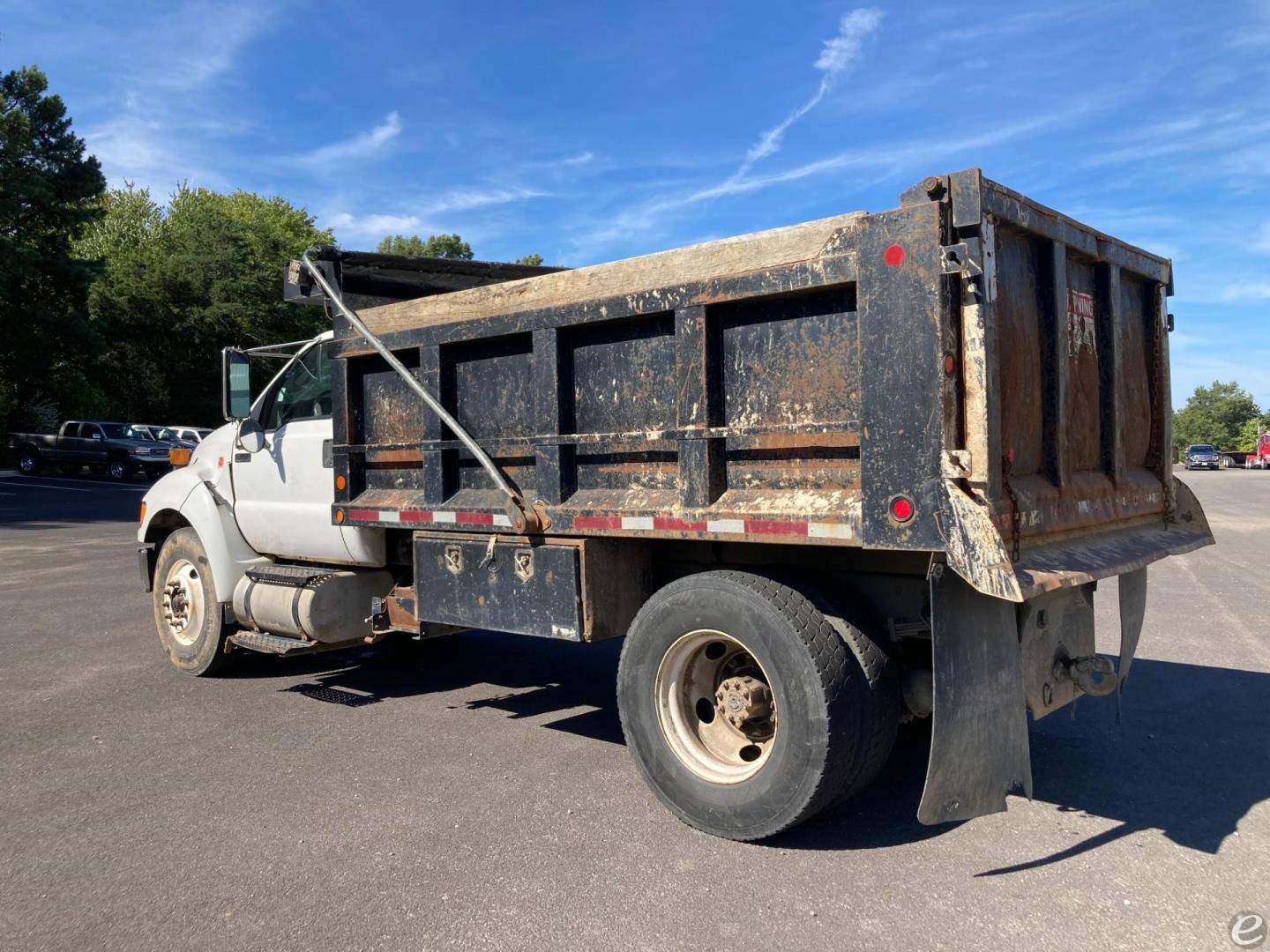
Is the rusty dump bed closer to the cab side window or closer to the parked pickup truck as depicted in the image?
the cab side window

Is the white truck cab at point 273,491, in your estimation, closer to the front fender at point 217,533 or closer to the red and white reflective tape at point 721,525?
the front fender at point 217,533

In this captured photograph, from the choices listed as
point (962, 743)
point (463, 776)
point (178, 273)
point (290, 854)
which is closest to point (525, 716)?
point (463, 776)

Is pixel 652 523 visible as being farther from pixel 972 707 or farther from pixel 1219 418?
pixel 1219 418

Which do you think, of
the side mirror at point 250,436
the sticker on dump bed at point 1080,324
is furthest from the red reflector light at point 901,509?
the side mirror at point 250,436

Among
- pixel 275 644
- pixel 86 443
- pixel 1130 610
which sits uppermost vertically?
pixel 86 443

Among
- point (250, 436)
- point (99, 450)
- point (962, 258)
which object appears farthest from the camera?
point (99, 450)

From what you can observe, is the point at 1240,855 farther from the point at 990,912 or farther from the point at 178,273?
the point at 178,273

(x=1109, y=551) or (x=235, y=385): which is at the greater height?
(x=235, y=385)

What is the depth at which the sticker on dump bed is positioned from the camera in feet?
13.9

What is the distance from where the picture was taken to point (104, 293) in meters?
38.3

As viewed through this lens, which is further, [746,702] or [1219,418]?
[1219,418]

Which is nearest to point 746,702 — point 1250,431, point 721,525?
point 721,525

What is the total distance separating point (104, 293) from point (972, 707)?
1656 inches

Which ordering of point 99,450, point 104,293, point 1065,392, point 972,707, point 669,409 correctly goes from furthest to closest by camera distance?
point 104,293, point 99,450, point 669,409, point 1065,392, point 972,707
